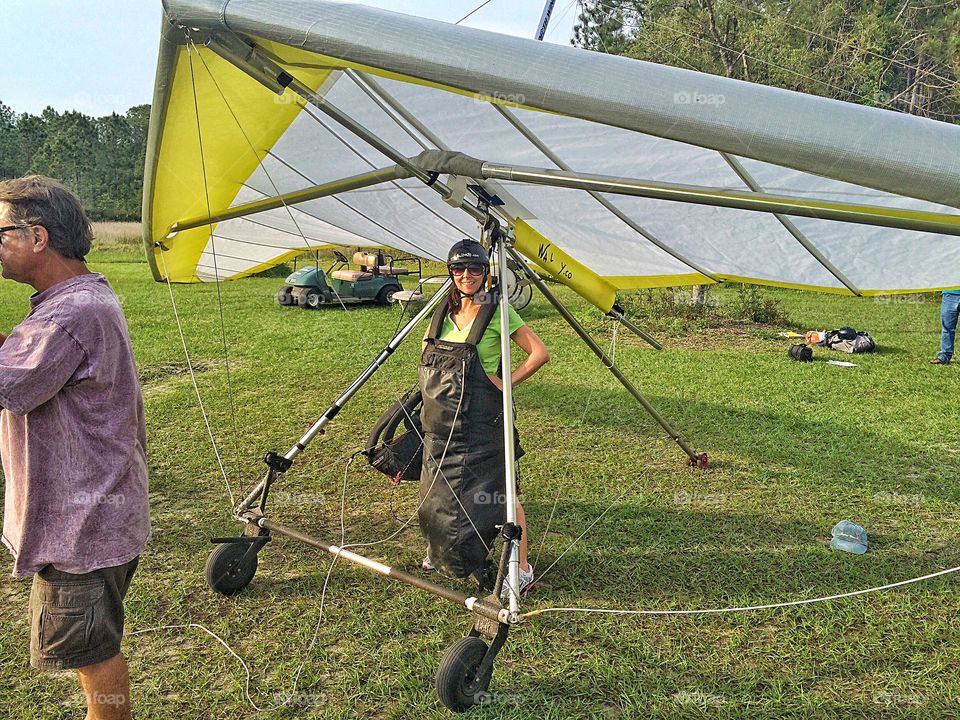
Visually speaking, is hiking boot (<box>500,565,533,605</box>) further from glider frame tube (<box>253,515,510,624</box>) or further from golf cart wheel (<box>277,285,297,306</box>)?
golf cart wheel (<box>277,285,297,306</box>)

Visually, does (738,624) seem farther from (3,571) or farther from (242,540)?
(3,571)

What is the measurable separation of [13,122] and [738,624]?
299 feet

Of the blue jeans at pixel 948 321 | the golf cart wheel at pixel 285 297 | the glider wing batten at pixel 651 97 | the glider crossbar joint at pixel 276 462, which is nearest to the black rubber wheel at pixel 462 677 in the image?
the glider crossbar joint at pixel 276 462

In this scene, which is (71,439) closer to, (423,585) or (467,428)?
(423,585)

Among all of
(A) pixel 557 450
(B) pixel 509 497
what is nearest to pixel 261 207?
(B) pixel 509 497

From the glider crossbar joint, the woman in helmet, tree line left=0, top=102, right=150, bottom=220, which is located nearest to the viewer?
the woman in helmet

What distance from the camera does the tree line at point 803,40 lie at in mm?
8484

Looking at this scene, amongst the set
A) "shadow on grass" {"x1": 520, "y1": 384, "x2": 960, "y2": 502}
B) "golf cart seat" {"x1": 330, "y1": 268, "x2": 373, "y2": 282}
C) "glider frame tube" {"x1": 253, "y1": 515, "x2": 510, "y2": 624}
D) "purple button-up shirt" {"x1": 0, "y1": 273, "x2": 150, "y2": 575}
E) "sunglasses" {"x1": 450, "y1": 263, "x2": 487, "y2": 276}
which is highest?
"sunglasses" {"x1": 450, "y1": 263, "x2": 487, "y2": 276}

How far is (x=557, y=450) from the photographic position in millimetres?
5469

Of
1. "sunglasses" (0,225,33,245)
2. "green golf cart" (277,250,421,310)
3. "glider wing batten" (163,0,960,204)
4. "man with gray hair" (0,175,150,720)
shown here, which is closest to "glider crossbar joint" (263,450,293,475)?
"man with gray hair" (0,175,150,720)

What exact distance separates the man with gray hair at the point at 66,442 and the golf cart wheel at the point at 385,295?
41.7ft

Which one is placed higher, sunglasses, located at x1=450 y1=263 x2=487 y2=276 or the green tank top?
sunglasses, located at x1=450 y1=263 x2=487 y2=276

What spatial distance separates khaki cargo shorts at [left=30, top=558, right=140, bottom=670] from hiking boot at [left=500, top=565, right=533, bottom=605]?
1.31 meters

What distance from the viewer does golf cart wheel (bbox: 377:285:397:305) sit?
47.7ft
